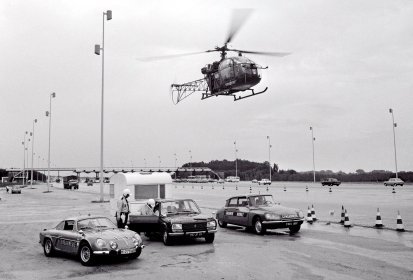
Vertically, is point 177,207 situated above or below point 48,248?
above

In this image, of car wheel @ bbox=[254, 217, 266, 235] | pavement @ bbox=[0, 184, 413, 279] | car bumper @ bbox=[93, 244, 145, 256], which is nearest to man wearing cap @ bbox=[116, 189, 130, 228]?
pavement @ bbox=[0, 184, 413, 279]

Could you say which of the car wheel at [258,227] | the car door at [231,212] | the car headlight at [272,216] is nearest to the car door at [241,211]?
the car door at [231,212]

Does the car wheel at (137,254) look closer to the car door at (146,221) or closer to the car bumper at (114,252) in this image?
the car bumper at (114,252)

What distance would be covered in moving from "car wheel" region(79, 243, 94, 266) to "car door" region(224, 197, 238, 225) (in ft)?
27.2

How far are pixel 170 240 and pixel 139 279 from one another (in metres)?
4.85

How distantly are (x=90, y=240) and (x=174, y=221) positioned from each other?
11.8 feet

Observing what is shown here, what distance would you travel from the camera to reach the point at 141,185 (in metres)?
21.4

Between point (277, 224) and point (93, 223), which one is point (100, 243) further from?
point (277, 224)

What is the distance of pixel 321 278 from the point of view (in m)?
8.87

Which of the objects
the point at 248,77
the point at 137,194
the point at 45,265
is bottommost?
the point at 45,265

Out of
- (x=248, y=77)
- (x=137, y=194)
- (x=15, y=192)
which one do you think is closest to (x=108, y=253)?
(x=137, y=194)

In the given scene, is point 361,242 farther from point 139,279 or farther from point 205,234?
point 139,279

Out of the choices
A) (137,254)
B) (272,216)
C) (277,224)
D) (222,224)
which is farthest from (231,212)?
(137,254)

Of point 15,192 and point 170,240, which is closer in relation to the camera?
point 170,240
